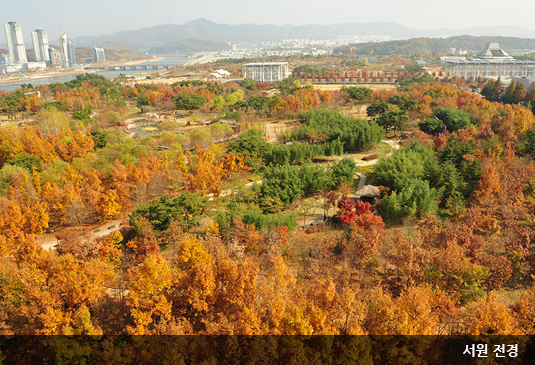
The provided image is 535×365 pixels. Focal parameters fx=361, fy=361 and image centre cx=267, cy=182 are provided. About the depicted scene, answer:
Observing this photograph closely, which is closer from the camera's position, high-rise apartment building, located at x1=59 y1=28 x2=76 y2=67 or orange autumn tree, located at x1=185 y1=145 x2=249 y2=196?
orange autumn tree, located at x1=185 y1=145 x2=249 y2=196

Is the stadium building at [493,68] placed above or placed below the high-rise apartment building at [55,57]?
below

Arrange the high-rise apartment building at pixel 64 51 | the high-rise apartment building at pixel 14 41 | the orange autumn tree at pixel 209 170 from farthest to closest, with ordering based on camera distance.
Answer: the high-rise apartment building at pixel 64 51 < the high-rise apartment building at pixel 14 41 < the orange autumn tree at pixel 209 170

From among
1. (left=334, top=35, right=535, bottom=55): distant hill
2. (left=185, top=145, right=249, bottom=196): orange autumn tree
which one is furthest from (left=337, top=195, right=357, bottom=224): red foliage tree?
(left=334, top=35, right=535, bottom=55): distant hill

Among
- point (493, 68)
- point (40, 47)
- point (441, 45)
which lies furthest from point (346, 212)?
point (40, 47)

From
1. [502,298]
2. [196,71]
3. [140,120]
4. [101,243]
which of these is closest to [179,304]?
[101,243]

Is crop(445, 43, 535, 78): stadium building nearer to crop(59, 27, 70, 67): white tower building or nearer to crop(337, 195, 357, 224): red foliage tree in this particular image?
crop(337, 195, 357, 224): red foliage tree

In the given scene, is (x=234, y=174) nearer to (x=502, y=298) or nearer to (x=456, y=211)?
(x=456, y=211)

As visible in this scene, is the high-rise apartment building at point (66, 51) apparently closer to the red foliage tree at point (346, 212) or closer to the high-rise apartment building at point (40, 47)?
the high-rise apartment building at point (40, 47)

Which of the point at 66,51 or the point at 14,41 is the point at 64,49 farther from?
the point at 14,41

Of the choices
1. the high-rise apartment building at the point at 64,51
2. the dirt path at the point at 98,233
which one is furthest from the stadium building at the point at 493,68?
the high-rise apartment building at the point at 64,51
